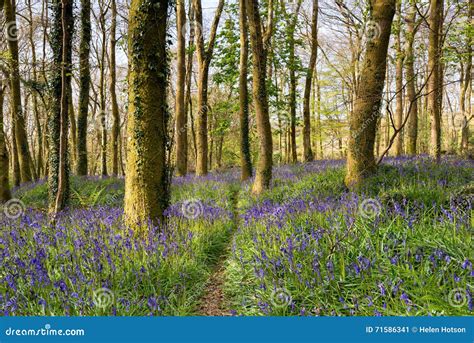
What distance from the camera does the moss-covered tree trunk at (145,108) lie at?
4906mm

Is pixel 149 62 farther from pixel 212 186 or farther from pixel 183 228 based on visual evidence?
pixel 212 186

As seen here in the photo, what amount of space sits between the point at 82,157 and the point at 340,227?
37.7ft

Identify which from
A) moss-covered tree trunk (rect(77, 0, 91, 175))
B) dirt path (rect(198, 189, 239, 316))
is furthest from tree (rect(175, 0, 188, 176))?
dirt path (rect(198, 189, 239, 316))

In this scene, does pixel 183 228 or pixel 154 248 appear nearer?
pixel 154 248

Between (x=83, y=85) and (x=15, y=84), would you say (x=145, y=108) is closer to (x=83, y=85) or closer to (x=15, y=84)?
(x=83, y=85)

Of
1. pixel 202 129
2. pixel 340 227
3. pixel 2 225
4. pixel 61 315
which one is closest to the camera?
pixel 61 315

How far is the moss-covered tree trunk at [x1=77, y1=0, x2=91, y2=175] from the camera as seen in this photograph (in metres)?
10.4

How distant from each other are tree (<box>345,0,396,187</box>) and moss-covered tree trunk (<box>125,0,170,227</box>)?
4.18 meters

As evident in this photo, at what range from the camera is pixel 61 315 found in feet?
9.34

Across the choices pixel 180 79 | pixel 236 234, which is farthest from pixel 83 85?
pixel 236 234

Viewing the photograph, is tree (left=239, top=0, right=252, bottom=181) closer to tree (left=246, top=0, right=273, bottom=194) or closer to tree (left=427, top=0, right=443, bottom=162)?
tree (left=246, top=0, right=273, bottom=194)

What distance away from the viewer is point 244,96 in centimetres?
1123

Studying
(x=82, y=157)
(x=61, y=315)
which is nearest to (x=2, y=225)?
(x=61, y=315)

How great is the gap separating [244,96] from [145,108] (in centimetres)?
671
